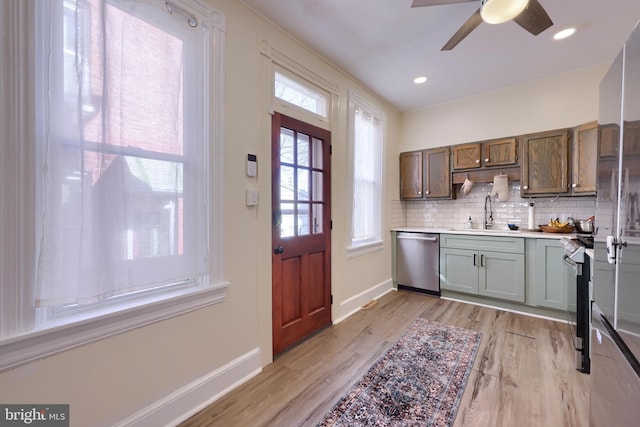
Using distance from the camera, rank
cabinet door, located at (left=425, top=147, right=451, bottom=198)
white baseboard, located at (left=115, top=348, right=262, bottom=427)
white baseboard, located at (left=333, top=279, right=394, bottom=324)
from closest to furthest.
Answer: white baseboard, located at (left=115, top=348, right=262, bottom=427) < white baseboard, located at (left=333, top=279, right=394, bottom=324) < cabinet door, located at (left=425, top=147, right=451, bottom=198)

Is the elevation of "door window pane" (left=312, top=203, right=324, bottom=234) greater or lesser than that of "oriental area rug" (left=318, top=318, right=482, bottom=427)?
greater

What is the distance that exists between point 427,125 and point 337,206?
2.31 meters

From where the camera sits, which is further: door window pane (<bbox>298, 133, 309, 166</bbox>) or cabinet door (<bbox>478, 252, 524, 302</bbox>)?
cabinet door (<bbox>478, 252, 524, 302</bbox>)

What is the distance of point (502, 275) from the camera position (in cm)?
329

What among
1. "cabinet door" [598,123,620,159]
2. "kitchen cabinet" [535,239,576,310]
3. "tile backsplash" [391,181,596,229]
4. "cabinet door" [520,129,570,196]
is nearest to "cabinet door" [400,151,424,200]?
"tile backsplash" [391,181,596,229]

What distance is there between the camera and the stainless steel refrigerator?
88 centimetres

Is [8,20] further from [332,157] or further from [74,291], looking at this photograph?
[332,157]

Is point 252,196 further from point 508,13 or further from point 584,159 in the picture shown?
point 584,159

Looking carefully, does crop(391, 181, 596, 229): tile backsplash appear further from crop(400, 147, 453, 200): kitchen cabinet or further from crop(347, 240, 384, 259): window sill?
crop(347, 240, 384, 259): window sill

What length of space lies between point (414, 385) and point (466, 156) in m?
3.11

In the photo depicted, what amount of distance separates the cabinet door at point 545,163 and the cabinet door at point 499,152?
108mm

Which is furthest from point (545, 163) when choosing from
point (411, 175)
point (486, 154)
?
point (411, 175)

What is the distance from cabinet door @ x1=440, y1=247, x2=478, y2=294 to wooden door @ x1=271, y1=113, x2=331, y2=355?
5.87 ft

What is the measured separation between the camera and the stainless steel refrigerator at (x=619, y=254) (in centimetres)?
88
